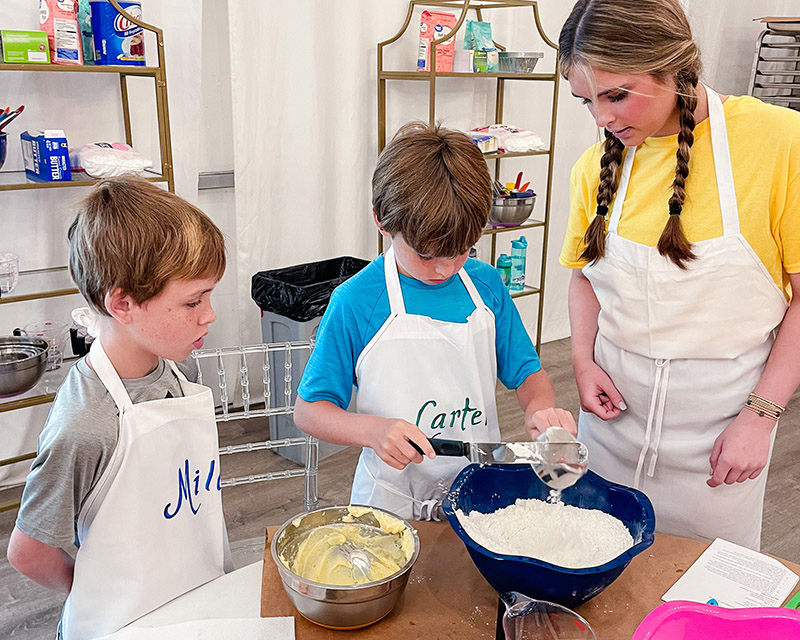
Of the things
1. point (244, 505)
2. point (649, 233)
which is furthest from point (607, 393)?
point (244, 505)

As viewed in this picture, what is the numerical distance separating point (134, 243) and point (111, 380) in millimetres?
206

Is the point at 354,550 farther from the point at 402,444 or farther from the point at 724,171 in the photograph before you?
the point at 724,171

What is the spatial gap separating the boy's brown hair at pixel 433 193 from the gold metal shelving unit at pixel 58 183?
4.47ft

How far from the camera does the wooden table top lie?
0.93 metres

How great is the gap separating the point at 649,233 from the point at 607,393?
322 mm

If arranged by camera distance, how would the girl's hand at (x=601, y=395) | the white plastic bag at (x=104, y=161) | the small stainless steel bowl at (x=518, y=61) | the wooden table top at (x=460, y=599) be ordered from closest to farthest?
the wooden table top at (x=460, y=599) → the girl's hand at (x=601, y=395) → the white plastic bag at (x=104, y=161) → the small stainless steel bowl at (x=518, y=61)

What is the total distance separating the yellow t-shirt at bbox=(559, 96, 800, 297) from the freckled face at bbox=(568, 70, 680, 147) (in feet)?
0.30

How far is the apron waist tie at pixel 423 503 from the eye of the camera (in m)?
1.28

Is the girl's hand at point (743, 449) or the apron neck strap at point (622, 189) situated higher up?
the apron neck strap at point (622, 189)

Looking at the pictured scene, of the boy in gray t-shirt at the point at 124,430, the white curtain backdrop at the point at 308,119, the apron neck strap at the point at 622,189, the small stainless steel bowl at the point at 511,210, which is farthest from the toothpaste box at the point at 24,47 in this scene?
the small stainless steel bowl at the point at 511,210

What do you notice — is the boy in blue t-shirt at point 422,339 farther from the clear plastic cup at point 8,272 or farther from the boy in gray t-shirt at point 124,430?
the clear plastic cup at point 8,272

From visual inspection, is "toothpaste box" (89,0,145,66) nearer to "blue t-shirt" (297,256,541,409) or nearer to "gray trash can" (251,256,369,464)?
"gray trash can" (251,256,369,464)

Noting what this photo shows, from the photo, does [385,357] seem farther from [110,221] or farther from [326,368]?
[110,221]

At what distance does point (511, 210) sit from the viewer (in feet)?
11.3
